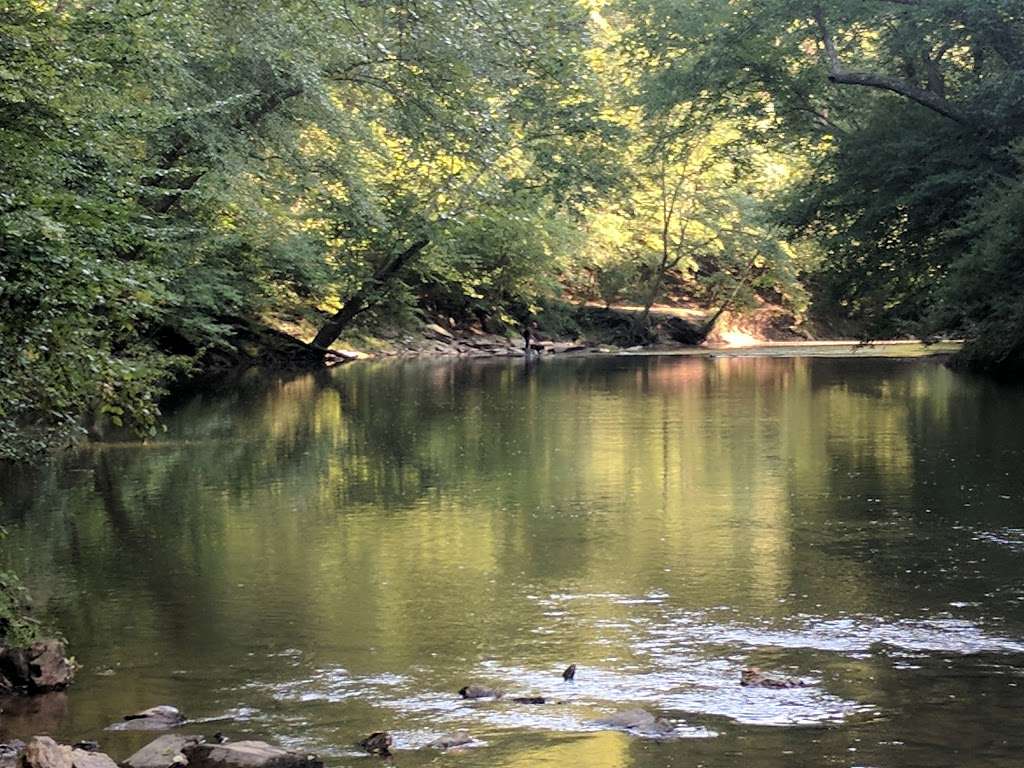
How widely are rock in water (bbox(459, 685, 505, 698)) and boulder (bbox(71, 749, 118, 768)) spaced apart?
81.2 inches

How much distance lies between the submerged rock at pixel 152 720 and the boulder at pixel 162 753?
38 centimetres

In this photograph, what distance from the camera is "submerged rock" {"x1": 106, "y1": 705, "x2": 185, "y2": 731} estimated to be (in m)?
7.38

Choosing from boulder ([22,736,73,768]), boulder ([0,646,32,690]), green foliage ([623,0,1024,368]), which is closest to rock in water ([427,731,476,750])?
boulder ([22,736,73,768])

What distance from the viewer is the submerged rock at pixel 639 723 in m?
7.27

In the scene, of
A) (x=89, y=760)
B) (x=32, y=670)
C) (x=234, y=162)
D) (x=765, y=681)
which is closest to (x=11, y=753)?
(x=89, y=760)

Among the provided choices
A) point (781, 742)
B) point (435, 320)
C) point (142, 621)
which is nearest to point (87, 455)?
point (142, 621)

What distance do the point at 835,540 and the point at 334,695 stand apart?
600 centimetres

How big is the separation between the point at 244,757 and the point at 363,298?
116 ft

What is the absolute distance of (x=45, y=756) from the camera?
6230mm

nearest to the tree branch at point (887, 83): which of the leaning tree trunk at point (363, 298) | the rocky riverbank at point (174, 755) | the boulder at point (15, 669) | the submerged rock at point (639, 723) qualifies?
the leaning tree trunk at point (363, 298)

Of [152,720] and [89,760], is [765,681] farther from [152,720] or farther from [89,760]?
[89,760]

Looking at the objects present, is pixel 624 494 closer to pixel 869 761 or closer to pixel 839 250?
pixel 869 761

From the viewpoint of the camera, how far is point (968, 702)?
765 cm

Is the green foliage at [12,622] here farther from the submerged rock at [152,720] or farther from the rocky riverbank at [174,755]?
the rocky riverbank at [174,755]
